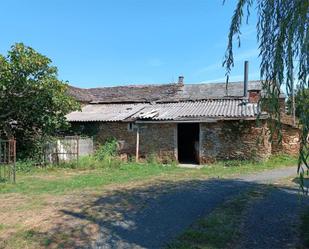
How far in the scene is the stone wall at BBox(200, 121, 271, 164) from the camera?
19297mm

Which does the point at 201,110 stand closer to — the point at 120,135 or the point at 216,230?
the point at 120,135

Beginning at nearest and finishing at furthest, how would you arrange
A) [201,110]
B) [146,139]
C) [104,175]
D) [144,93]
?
[104,175] < [146,139] < [201,110] < [144,93]

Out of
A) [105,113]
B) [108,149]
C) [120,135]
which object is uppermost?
[105,113]

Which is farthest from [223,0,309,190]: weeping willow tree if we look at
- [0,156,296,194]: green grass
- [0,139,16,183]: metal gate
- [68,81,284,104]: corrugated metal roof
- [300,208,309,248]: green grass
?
[68,81,284,104]: corrugated metal roof

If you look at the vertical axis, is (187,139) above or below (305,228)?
above

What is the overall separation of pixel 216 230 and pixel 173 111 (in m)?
15.2

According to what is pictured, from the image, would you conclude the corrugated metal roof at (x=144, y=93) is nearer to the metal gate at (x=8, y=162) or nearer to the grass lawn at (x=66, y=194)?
the grass lawn at (x=66, y=194)

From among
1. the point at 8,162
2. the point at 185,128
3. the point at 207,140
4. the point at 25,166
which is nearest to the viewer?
the point at 8,162

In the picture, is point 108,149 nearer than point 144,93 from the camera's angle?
Yes

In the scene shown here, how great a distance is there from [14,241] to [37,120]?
1273 cm

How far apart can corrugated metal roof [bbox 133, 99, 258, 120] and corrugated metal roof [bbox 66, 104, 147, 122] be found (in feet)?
2.88

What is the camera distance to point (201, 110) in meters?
21.5

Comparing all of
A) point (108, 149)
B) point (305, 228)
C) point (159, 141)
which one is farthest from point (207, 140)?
point (305, 228)

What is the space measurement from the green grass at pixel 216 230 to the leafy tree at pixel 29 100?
1127 cm
